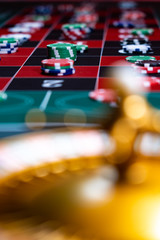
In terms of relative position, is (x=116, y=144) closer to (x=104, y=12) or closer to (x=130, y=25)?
(x=130, y=25)

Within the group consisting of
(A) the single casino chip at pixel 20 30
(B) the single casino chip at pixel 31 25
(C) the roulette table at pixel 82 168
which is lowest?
(B) the single casino chip at pixel 31 25

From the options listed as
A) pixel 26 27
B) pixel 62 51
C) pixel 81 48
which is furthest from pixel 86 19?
pixel 62 51

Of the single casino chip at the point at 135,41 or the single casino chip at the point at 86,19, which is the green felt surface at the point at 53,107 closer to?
the single casino chip at the point at 135,41

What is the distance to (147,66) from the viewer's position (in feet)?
21.3

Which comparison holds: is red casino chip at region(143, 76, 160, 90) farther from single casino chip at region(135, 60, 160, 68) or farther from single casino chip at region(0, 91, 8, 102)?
single casino chip at region(0, 91, 8, 102)

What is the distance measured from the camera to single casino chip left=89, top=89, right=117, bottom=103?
4.89 m

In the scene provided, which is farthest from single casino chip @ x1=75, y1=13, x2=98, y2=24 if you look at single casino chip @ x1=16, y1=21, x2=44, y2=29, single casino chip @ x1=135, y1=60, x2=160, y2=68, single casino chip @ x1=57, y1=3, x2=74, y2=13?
single casino chip @ x1=135, y1=60, x2=160, y2=68

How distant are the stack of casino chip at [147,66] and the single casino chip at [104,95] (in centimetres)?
115

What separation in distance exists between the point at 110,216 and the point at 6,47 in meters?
6.46

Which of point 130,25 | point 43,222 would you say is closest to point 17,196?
point 43,222

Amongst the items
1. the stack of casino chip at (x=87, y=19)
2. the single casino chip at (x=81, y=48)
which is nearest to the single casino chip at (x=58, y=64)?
the single casino chip at (x=81, y=48)

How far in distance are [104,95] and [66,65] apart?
1413 mm

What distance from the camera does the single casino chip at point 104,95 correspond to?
4891 mm

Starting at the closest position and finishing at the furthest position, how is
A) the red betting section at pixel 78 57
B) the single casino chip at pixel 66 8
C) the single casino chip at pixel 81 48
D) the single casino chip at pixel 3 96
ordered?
the single casino chip at pixel 3 96 → the red betting section at pixel 78 57 → the single casino chip at pixel 81 48 → the single casino chip at pixel 66 8
